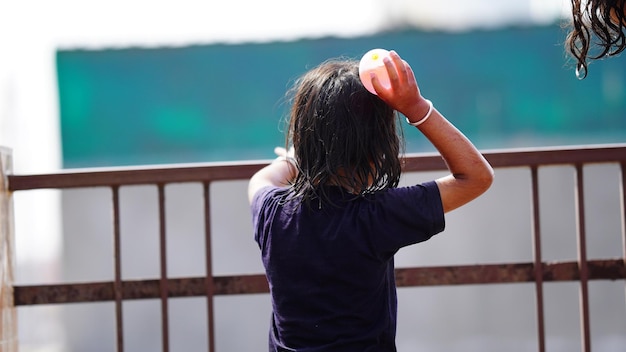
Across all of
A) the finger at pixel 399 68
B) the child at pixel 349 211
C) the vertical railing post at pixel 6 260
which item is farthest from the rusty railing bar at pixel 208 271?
the finger at pixel 399 68

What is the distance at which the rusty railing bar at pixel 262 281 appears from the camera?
2754 millimetres

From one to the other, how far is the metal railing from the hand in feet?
3.59

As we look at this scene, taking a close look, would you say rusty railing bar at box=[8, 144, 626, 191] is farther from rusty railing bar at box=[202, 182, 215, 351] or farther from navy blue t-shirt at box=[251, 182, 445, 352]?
navy blue t-shirt at box=[251, 182, 445, 352]

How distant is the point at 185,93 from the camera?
18.9 ft

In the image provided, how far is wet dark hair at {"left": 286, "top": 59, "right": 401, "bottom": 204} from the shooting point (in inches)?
66.0

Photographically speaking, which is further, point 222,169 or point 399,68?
point 222,169

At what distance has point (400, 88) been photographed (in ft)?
5.08

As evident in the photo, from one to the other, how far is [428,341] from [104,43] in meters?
3.05

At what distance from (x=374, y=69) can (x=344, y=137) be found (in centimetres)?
18

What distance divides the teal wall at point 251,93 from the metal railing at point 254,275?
115 inches

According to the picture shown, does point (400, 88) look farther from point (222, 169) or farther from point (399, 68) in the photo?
point (222, 169)

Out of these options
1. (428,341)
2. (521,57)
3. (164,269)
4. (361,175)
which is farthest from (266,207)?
(521,57)

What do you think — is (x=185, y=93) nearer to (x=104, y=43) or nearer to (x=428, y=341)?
(x=104, y=43)

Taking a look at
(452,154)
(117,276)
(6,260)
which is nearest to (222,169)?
(117,276)
